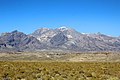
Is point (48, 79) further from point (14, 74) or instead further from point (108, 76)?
point (108, 76)

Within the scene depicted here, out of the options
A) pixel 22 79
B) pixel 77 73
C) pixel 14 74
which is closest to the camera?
pixel 22 79

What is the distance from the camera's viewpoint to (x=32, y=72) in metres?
31.2

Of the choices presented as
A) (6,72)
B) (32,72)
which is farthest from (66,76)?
(6,72)

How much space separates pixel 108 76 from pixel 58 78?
6401 millimetres

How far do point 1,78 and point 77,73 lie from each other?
Result: 914cm

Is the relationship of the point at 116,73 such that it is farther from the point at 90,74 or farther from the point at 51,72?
the point at 51,72

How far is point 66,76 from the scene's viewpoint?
97.1ft

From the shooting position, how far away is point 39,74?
29.8 m

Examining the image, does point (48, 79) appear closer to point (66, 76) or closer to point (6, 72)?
point (66, 76)

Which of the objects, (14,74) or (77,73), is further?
(77,73)

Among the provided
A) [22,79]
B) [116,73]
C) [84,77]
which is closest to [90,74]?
[84,77]

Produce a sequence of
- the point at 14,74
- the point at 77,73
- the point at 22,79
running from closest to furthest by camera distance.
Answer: the point at 22,79
the point at 14,74
the point at 77,73

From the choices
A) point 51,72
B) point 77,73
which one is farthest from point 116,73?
point 51,72

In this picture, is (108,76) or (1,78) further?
(108,76)
